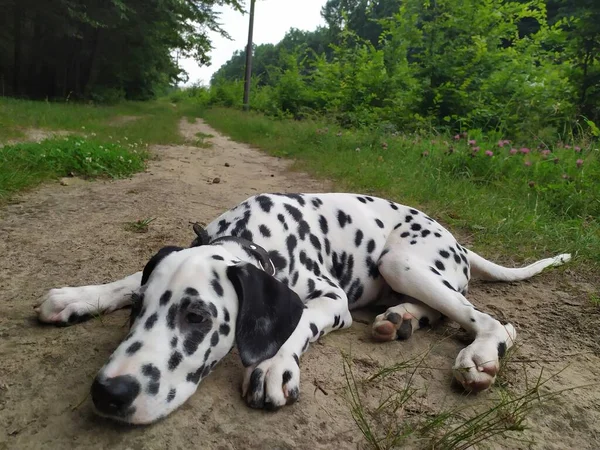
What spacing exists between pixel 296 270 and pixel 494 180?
505cm

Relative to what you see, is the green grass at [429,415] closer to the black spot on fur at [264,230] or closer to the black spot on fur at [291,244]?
the black spot on fur at [291,244]

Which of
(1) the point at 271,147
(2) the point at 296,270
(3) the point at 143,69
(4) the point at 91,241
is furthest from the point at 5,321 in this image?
(3) the point at 143,69

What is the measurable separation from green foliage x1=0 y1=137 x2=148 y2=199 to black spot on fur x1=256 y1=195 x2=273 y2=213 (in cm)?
320

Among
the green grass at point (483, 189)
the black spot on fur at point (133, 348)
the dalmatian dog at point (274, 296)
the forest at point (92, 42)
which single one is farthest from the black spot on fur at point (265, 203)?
the forest at point (92, 42)

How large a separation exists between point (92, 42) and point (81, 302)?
25.7 m

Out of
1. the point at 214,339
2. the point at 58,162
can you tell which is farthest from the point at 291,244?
the point at 58,162

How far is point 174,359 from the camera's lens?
191cm

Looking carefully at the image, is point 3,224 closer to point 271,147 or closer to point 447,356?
point 447,356

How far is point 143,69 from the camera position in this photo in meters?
27.2

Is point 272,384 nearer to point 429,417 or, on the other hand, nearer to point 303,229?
point 429,417

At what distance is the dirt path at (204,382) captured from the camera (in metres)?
1.83

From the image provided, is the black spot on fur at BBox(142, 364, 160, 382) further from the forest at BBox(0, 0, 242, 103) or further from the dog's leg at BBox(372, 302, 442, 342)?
the forest at BBox(0, 0, 242, 103)

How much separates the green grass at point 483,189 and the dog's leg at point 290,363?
242 centimetres

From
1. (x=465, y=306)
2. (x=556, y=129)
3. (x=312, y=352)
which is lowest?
(x=312, y=352)
